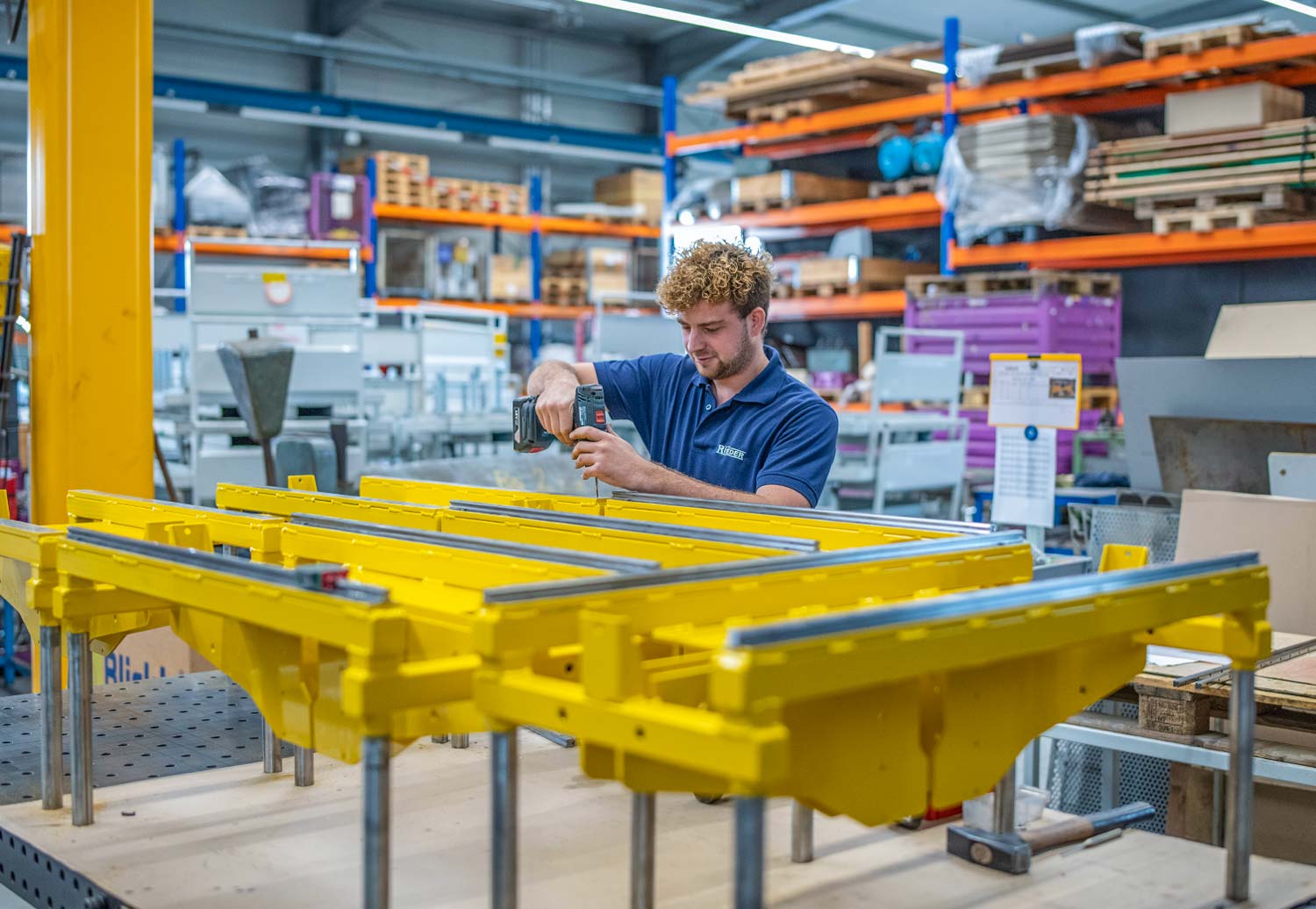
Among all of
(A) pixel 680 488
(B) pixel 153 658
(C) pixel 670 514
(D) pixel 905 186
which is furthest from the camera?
(D) pixel 905 186

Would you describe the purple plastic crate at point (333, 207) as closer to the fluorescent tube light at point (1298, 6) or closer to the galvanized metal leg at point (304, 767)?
the fluorescent tube light at point (1298, 6)

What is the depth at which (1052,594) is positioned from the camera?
1.40 metres

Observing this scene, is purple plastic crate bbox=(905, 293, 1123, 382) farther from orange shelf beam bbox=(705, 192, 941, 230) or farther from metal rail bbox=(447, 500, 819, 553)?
metal rail bbox=(447, 500, 819, 553)

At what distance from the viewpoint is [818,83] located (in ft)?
31.0

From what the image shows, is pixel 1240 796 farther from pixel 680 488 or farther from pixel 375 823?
pixel 680 488

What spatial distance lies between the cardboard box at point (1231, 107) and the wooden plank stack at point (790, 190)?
3048 millimetres

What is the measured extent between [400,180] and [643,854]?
1295cm

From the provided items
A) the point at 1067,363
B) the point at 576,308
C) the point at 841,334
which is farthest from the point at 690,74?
the point at 1067,363

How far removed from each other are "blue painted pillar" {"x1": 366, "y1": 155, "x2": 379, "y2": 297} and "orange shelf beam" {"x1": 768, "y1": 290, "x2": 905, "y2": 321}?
514 cm

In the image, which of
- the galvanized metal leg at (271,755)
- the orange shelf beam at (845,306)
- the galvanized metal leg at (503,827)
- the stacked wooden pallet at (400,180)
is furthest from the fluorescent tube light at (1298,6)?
the galvanized metal leg at (503,827)

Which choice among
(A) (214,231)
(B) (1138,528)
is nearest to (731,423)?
(B) (1138,528)

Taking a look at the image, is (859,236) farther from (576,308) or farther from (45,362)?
(45,362)

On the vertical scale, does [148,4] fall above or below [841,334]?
above

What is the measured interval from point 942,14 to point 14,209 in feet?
35.0
